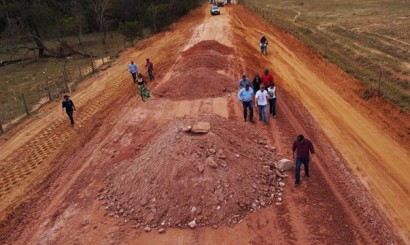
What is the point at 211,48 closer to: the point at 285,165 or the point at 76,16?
the point at 285,165

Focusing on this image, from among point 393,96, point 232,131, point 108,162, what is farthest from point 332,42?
point 108,162

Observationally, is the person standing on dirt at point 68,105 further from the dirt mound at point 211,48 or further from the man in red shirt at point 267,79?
the dirt mound at point 211,48

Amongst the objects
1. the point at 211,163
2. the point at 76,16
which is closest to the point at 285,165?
the point at 211,163

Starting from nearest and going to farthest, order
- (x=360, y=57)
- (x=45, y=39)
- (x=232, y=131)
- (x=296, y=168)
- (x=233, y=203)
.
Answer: (x=233, y=203)
(x=296, y=168)
(x=232, y=131)
(x=360, y=57)
(x=45, y=39)

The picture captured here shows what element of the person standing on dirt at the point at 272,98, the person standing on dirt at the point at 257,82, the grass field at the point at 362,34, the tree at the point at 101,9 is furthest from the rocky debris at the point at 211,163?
the tree at the point at 101,9

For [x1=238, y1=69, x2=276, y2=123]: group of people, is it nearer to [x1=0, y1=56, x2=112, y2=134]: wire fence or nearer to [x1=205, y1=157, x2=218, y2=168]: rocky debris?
[x1=205, y1=157, x2=218, y2=168]: rocky debris

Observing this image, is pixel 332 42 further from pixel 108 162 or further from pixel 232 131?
pixel 108 162

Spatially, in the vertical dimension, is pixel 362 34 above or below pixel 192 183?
below
